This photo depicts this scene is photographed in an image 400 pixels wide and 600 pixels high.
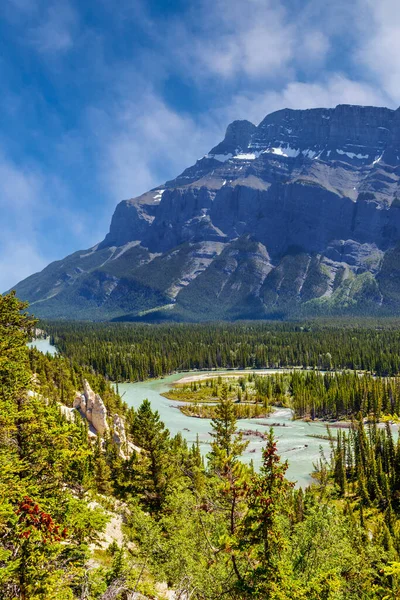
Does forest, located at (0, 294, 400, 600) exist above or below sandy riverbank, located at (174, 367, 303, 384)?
above

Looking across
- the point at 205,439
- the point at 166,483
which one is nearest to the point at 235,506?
the point at 166,483

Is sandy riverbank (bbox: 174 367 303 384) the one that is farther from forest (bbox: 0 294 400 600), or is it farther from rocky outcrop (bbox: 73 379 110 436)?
forest (bbox: 0 294 400 600)

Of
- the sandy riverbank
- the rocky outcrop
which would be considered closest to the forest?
the rocky outcrop

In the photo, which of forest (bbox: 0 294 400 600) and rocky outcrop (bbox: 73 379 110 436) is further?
rocky outcrop (bbox: 73 379 110 436)

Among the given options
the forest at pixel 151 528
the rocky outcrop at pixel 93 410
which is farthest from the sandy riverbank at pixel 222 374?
the forest at pixel 151 528

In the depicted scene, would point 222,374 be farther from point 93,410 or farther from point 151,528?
point 151,528

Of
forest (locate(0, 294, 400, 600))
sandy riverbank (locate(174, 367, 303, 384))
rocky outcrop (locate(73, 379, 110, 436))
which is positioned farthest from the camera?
sandy riverbank (locate(174, 367, 303, 384))

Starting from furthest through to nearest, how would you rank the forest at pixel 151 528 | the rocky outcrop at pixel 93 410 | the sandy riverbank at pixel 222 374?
the sandy riverbank at pixel 222 374 → the rocky outcrop at pixel 93 410 → the forest at pixel 151 528

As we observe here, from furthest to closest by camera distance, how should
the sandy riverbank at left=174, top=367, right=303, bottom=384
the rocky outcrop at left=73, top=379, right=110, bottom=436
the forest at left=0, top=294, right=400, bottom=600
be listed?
the sandy riverbank at left=174, top=367, right=303, bottom=384, the rocky outcrop at left=73, top=379, right=110, bottom=436, the forest at left=0, top=294, right=400, bottom=600

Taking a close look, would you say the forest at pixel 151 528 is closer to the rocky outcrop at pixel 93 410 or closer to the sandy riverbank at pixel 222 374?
the rocky outcrop at pixel 93 410

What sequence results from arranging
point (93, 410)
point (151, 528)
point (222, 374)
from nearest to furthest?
point (151, 528) < point (93, 410) < point (222, 374)

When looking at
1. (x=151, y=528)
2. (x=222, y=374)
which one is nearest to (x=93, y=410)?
(x=151, y=528)

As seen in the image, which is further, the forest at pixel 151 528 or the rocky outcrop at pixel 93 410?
the rocky outcrop at pixel 93 410
